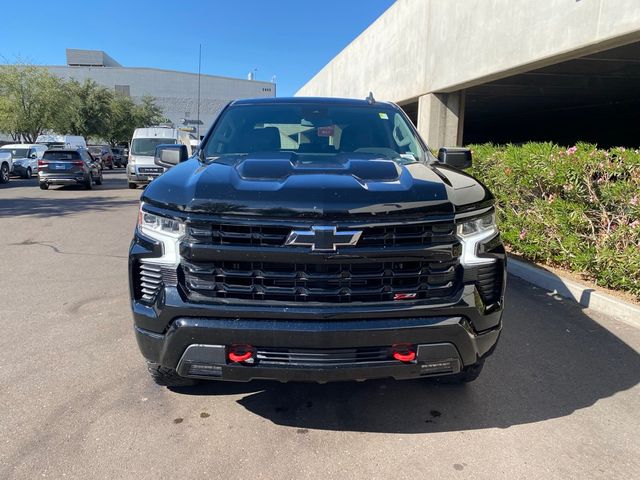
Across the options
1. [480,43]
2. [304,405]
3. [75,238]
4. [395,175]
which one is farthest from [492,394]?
[480,43]

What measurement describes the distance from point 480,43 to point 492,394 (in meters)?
9.65

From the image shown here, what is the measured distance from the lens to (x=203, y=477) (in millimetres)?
2598

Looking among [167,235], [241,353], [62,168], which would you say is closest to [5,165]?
[62,168]

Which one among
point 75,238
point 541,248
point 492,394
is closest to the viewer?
point 492,394

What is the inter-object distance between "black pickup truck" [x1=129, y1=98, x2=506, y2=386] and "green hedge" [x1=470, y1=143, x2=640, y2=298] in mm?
3455

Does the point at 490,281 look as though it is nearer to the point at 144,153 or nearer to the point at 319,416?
the point at 319,416

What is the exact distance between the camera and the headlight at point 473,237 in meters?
2.73

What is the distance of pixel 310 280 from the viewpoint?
2586mm

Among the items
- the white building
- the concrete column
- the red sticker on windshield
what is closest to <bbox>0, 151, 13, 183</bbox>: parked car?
the concrete column

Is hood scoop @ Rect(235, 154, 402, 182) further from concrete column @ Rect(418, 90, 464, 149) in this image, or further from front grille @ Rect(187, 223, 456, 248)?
concrete column @ Rect(418, 90, 464, 149)

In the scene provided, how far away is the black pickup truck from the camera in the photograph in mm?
2551

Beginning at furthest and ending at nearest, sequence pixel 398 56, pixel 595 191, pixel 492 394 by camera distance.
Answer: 1. pixel 398 56
2. pixel 595 191
3. pixel 492 394

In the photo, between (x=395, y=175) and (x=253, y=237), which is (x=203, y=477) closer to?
(x=253, y=237)

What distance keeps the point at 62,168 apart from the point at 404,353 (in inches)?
792
